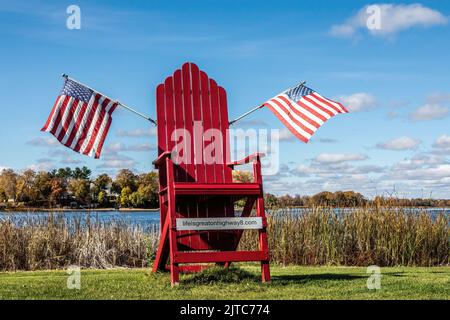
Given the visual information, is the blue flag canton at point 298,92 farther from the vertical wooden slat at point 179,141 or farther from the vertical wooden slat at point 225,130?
the vertical wooden slat at point 179,141

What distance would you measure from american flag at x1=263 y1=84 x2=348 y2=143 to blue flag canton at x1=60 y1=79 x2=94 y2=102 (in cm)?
181

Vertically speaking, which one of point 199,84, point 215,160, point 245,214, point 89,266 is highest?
point 199,84

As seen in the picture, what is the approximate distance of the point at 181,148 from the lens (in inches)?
243

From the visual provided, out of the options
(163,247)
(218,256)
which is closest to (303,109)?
(218,256)

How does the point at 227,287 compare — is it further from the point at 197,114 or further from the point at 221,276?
the point at 197,114

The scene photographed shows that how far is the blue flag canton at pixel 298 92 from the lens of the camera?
635cm

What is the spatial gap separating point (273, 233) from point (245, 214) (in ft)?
11.7

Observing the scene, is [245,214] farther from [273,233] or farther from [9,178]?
[9,178]

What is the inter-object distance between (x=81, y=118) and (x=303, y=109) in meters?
2.21

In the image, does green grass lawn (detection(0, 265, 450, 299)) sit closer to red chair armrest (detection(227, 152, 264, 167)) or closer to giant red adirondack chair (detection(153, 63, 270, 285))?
giant red adirondack chair (detection(153, 63, 270, 285))

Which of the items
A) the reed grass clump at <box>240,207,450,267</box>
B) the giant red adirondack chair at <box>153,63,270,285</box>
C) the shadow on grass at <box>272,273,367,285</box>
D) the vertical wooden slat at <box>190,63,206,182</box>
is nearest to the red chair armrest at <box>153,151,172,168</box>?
the giant red adirondack chair at <box>153,63,270,285</box>

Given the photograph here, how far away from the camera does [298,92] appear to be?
6391mm
